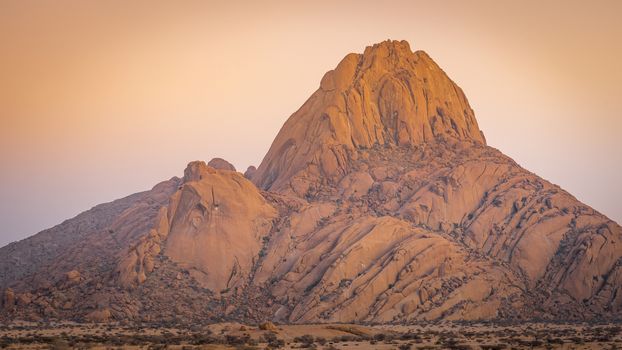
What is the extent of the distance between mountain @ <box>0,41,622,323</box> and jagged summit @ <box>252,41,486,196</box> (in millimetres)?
228

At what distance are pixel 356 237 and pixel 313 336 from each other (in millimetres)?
31166

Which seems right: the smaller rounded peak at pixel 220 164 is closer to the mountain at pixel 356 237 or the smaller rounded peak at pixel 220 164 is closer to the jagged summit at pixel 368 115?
the mountain at pixel 356 237

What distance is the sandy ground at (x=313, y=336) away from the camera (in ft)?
256

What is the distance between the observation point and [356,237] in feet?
384

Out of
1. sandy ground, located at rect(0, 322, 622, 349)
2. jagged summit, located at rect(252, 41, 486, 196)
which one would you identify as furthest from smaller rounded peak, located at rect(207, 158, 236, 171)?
sandy ground, located at rect(0, 322, 622, 349)

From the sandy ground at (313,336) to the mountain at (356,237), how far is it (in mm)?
8117

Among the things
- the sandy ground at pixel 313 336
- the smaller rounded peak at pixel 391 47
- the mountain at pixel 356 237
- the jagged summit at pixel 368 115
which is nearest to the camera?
the sandy ground at pixel 313 336

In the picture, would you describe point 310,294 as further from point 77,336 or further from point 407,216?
point 77,336

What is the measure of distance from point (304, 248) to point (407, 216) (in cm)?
1402

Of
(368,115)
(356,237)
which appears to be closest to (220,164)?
(368,115)

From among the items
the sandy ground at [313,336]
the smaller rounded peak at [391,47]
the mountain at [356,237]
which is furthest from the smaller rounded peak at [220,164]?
the sandy ground at [313,336]

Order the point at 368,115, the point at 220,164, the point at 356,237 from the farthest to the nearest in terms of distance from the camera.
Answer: the point at 220,164
the point at 368,115
the point at 356,237

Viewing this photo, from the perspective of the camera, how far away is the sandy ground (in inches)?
3073

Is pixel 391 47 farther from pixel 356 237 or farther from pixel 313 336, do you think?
pixel 313 336
